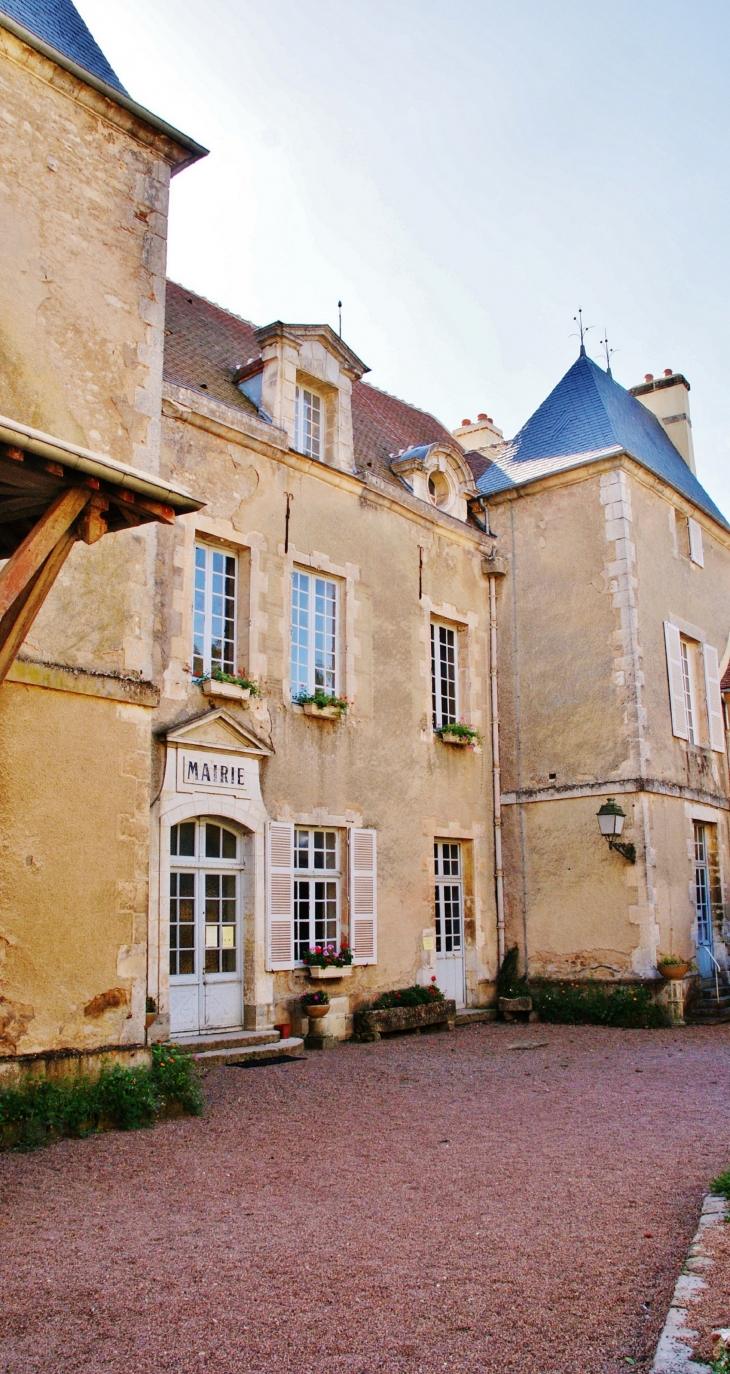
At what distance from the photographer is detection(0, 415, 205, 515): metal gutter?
3938 mm

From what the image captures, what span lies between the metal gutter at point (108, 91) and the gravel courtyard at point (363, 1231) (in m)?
6.41

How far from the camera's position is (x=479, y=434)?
53.6 ft

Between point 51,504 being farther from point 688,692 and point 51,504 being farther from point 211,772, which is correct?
point 688,692

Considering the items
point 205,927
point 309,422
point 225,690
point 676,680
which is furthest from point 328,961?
point 676,680

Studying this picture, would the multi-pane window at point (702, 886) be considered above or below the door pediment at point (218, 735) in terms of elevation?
below

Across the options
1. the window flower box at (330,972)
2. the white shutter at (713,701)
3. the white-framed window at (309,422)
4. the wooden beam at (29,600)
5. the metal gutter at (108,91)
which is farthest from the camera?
the white shutter at (713,701)

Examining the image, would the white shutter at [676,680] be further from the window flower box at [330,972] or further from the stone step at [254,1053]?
the stone step at [254,1053]

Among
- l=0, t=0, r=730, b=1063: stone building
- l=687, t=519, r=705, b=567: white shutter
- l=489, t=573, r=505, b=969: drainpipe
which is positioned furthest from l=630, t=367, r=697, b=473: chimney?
l=489, t=573, r=505, b=969: drainpipe

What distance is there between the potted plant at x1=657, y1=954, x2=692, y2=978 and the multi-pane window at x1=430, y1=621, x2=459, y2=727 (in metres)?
3.31

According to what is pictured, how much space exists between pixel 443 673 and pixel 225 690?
384cm

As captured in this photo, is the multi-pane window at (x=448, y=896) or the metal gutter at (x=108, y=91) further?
the multi-pane window at (x=448, y=896)

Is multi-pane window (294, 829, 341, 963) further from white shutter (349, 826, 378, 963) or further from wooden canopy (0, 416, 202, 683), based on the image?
wooden canopy (0, 416, 202, 683)

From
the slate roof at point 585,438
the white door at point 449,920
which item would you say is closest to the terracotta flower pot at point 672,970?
the white door at point 449,920

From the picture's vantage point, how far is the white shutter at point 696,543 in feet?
44.8
